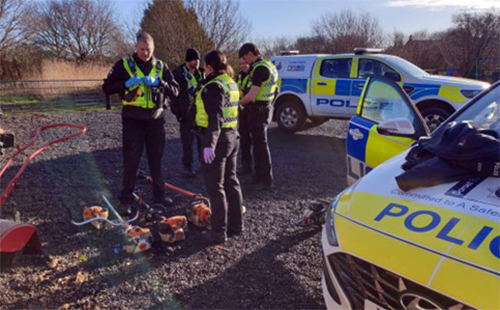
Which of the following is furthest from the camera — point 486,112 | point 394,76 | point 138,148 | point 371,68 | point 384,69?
point 371,68

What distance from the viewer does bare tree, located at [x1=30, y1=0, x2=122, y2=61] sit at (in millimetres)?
28547

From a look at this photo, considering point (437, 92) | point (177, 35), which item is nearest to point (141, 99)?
point (437, 92)

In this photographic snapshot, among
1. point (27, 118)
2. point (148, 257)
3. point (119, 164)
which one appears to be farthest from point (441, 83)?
point (27, 118)

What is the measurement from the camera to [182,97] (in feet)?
19.3

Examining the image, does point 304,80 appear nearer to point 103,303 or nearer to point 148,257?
point 148,257

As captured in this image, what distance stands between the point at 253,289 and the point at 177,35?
2043 cm

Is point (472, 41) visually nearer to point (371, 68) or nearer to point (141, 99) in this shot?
point (371, 68)

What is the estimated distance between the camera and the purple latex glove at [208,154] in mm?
3547

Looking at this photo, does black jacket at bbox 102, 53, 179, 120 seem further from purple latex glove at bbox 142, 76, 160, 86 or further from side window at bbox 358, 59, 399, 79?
side window at bbox 358, 59, 399, 79

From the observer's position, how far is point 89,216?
13.2 feet

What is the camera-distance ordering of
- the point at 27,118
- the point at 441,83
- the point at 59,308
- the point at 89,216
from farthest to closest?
the point at 27,118
the point at 441,83
the point at 89,216
the point at 59,308

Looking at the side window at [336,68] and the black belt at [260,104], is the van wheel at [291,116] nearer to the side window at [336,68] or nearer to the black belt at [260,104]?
the side window at [336,68]

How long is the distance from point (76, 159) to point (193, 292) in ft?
16.4

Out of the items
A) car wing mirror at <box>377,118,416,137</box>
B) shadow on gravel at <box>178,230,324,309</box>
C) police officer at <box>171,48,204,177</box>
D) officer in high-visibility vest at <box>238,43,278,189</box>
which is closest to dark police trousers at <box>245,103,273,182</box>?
officer in high-visibility vest at <box>238,43,278,189</box>
